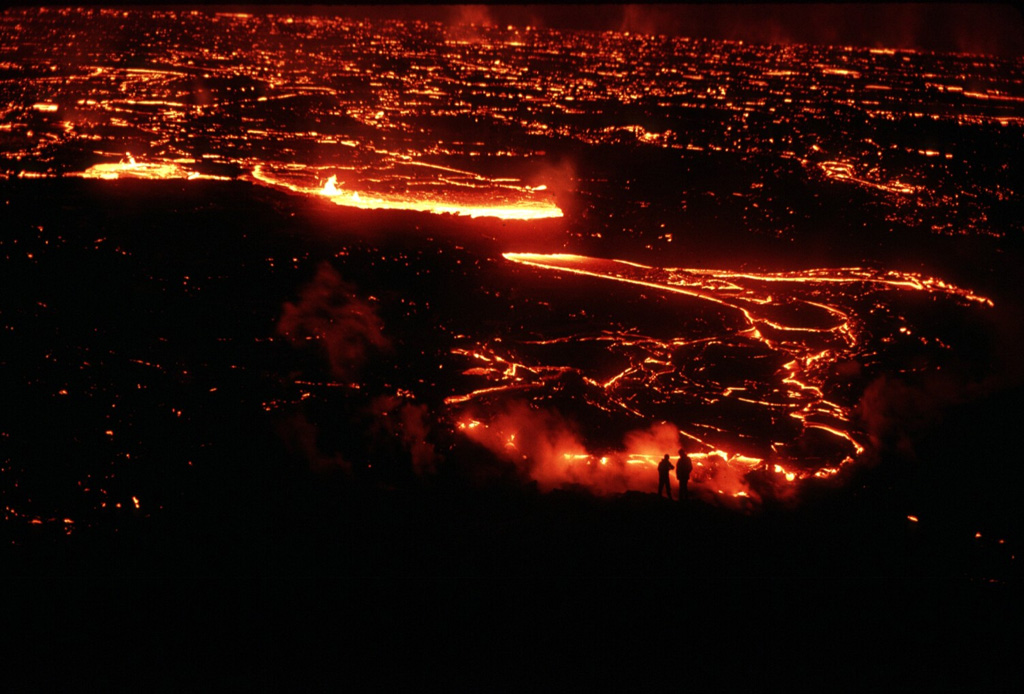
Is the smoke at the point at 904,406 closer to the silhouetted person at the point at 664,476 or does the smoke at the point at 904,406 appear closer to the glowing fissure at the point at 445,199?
the silhouetted person at the point at 664,476

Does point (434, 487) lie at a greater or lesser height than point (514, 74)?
lesser

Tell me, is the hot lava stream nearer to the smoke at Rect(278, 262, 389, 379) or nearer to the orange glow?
the smoke at Rect(278, 262, 389, 379)

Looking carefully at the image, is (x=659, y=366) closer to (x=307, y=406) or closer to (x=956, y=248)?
(x=307, y=406)

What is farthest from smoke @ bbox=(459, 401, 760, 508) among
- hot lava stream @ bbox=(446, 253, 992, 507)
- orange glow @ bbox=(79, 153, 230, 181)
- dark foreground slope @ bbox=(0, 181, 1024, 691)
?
orange glow @ bbox=(79, 153, 230, 181)

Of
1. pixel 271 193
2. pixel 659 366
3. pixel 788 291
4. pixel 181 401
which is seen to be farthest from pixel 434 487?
pixel 271 193

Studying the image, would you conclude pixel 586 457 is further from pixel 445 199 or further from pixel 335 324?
pixel 445 199

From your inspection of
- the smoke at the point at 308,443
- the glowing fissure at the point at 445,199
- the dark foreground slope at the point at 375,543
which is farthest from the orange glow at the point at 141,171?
the smoke at the point at 308,443

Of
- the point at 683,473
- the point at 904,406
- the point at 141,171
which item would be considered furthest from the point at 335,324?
the point at 141,171
